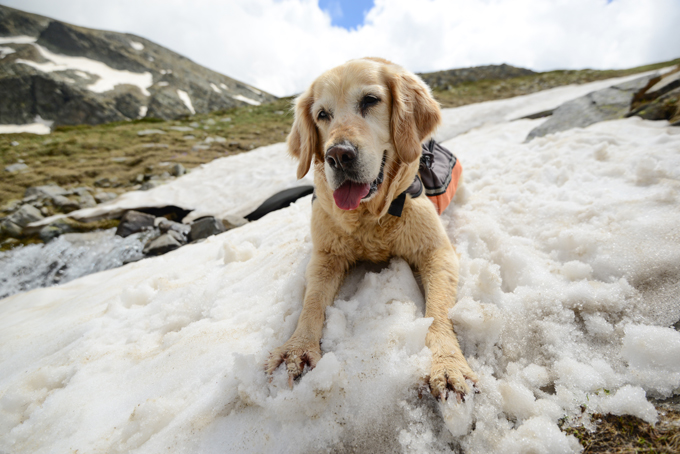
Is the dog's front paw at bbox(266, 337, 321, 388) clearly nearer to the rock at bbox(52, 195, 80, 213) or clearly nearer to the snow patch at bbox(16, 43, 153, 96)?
the rock at bbox(52, 195, 80, 213)

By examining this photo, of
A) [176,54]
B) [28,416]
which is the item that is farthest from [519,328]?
[176,54]

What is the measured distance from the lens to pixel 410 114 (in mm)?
2693

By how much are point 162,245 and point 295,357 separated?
4.93 m

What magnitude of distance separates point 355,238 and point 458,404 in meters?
1.49

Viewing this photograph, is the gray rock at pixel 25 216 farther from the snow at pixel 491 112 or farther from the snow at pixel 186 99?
the snow at pixel 186 99

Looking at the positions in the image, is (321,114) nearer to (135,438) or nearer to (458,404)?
(458,404)

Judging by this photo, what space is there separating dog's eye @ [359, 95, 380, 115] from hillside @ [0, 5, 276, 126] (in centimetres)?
4158

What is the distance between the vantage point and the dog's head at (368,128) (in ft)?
7.47

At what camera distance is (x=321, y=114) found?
282cm

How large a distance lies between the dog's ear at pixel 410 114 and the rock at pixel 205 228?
4.59 meters

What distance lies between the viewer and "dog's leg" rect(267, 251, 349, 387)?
5.78 ft

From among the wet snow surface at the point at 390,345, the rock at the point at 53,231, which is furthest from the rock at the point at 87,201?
the wet snow surface at the point at 390,345

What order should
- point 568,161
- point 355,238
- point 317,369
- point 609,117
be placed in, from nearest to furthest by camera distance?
point 317,369 → point 355,238 → point 568,161 → point 609,117

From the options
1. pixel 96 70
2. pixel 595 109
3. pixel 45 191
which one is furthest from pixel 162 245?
pixel 96 70
